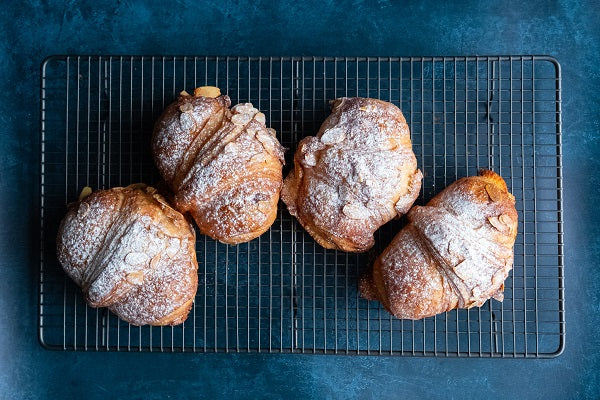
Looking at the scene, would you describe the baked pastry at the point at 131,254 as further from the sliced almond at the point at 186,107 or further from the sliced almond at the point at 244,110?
the sliced almond at the point at 244,110

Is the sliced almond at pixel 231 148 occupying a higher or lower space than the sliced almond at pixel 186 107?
lower

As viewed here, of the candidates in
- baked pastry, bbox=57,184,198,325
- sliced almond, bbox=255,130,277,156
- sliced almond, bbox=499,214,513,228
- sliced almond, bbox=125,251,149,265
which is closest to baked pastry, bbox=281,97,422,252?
sliced almond, bbox=255,130,277,156

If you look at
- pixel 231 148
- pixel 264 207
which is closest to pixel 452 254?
pixel 264 207

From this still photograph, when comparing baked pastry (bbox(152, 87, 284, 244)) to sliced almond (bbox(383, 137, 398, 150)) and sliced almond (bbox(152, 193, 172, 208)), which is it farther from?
sliced almond (bbox(383, 137, 398, 150))

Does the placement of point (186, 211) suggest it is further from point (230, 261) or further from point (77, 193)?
point (77, 193)

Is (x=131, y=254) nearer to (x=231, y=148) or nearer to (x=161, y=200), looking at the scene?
(x=161, y=200)

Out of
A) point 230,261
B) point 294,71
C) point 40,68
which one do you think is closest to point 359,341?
point 230,261

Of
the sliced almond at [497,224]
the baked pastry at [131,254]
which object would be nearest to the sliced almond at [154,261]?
the baked pastry at [131,254]
